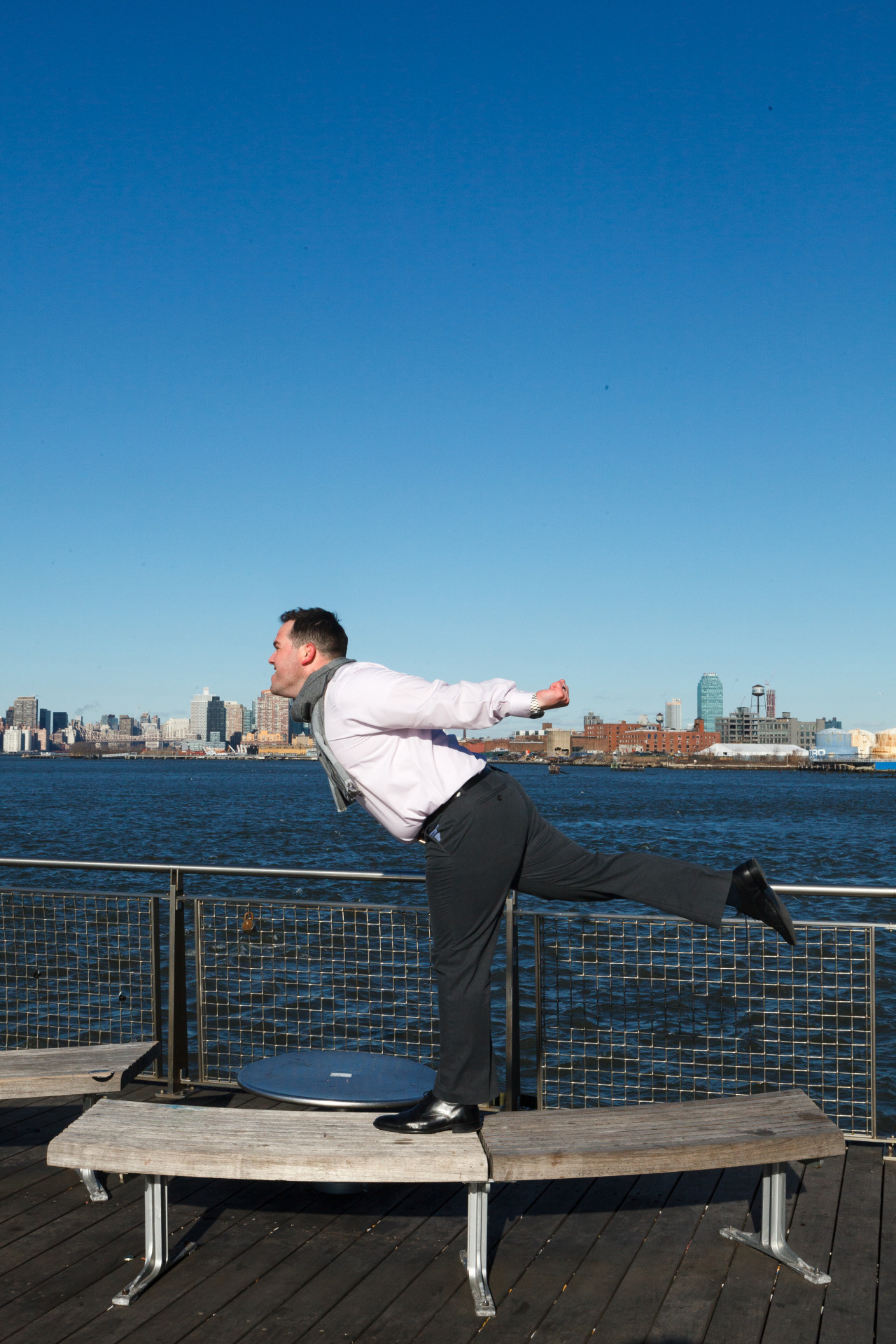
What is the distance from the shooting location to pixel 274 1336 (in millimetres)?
3033

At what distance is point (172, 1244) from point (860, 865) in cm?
3222

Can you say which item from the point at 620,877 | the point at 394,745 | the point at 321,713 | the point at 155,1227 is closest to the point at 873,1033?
the point at 620,877

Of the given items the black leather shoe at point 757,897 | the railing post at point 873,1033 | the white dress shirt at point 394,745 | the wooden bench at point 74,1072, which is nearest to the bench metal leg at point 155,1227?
the wooden bench at point 74,1072

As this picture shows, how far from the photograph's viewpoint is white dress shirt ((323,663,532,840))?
3.15 metres

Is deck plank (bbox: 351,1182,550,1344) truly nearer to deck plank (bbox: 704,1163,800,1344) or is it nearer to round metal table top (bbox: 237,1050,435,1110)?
round metal table top (bbox: 237,1050,435,1110)

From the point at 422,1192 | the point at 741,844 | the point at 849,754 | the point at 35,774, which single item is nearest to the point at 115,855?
the point at 741,844

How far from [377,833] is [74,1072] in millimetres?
40891

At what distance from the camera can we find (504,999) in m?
9.25

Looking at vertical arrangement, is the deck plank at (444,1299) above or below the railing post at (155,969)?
below

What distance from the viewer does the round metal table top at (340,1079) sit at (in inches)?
152

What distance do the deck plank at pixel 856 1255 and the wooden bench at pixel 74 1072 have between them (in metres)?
2.58

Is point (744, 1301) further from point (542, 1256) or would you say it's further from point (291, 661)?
point (291, 661)

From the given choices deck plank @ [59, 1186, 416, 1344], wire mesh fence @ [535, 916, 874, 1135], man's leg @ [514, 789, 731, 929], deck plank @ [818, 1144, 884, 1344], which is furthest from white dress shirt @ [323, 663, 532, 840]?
wire mesh fence @ [535, 916, 874, 1135]

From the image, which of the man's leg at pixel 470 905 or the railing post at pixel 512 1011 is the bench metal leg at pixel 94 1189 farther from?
the railing post at pixel 512 1011
